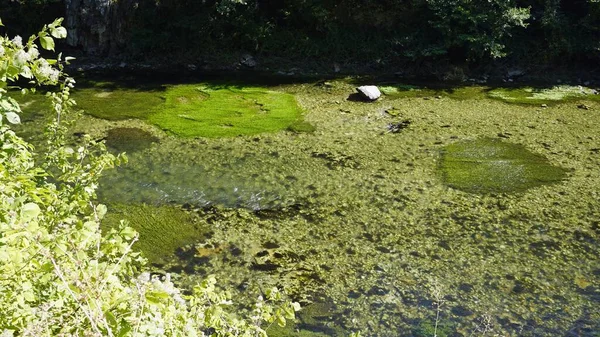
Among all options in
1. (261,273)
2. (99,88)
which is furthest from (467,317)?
(99,88)

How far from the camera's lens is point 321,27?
80.7 ft

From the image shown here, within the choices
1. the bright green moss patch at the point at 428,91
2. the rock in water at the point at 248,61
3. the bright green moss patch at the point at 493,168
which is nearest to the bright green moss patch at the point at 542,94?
the bright green moss patch at the point at 428,91

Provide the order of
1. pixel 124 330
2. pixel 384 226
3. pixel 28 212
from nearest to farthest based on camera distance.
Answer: pixel 124 330 < pixel 28 212 < pixel 384 226

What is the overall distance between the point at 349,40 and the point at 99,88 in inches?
462

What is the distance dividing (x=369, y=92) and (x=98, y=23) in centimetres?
1401

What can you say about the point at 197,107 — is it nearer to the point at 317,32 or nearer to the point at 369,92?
the point at 369,92

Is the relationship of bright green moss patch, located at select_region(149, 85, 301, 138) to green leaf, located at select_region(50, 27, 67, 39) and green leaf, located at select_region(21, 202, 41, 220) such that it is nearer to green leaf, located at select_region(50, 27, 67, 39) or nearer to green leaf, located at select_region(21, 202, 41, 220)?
green leaf, located at select_region(50, 27, 67, 39)

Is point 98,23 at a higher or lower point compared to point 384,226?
higher

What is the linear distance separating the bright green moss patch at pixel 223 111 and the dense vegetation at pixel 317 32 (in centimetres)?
493

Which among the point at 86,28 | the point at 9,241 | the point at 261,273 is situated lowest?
the point at 261,273

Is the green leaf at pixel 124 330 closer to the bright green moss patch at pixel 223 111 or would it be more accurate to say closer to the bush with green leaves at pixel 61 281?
the bush with green leaves at pixel 61 281

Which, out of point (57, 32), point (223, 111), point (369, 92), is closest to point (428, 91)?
point (369, 92)

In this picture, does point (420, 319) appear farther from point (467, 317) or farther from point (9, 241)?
point (9, 241)

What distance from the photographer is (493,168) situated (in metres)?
13.5
